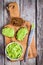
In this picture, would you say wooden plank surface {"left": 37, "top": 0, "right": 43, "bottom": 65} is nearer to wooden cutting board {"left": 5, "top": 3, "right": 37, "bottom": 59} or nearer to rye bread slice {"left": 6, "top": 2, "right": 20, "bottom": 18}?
wooden cutting board {"left": 5, "top": 3, "right": 37, "bottom": 59}

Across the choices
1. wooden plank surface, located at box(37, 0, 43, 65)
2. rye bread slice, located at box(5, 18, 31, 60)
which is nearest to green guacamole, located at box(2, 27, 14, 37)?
rye bread slice, located at box(5, 18, 31, 60)

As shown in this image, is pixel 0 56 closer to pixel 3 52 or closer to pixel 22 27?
pixel 3 52

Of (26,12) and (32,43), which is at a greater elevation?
(26,12)

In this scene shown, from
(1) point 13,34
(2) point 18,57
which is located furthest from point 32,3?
(2) point 18,57

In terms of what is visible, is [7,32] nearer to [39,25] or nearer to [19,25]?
[19,25]

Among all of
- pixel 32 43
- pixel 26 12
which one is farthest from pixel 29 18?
pixel 32 43

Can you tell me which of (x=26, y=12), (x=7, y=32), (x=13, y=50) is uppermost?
(x=26, y=12)

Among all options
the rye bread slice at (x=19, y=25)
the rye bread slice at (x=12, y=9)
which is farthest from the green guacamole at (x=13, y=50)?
the rye bread slice at (x=12, y=9)

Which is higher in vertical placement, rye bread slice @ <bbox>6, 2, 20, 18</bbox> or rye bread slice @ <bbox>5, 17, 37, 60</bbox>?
rye bread slice @ <bbox>6, 2, 20, 18</bbox>

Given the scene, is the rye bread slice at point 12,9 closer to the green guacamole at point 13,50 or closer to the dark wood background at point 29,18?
the dark wood background at point 29,18
